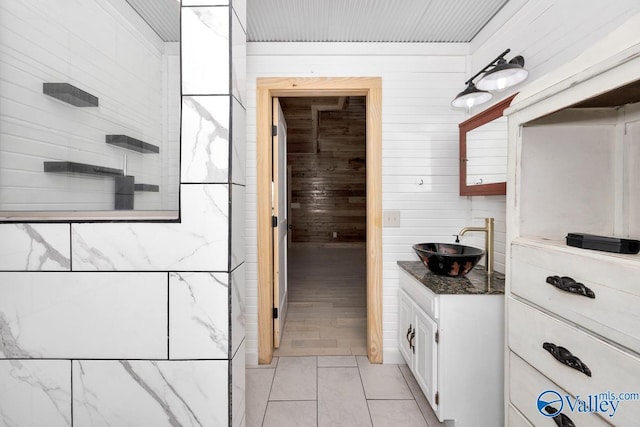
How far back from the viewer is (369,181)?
2.24 metres

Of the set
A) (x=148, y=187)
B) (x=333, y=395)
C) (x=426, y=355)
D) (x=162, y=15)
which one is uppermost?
(x=162, y=15)

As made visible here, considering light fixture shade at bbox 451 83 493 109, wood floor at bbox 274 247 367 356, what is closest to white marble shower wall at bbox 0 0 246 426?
light fixture shade at bbox 451 83 493 109

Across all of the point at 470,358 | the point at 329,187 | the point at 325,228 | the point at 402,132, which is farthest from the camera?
the point at 325,228

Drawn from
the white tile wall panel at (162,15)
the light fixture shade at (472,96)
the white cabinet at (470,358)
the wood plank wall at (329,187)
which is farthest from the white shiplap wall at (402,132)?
the wood plank wall at (329,187)

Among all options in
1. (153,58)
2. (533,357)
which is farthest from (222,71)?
(533,357)

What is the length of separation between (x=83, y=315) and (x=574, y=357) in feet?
4.84

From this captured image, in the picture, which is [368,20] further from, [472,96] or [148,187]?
[148,187]

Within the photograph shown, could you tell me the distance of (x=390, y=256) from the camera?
2244 mm

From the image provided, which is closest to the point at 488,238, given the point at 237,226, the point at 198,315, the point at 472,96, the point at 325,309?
the point at 472,96

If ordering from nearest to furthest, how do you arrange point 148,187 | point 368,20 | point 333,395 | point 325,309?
1. point 148,187
2. point 333,395
3. point 368,20
4. point 325,309

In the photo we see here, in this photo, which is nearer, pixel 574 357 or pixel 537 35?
pixel 574 357

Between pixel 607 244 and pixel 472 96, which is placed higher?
pixel 472 96

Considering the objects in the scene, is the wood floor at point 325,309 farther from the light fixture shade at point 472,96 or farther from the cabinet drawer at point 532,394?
the light fixture shade at point 472,96

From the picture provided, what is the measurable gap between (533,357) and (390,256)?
1.28 meters
